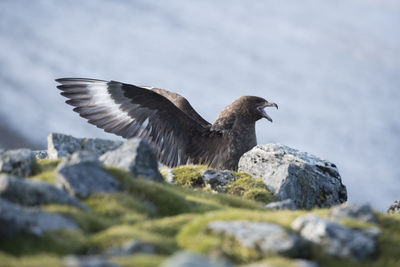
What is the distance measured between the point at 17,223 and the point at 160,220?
2.14 metres

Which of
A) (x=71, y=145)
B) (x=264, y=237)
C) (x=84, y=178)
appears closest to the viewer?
(x=264, y=237)

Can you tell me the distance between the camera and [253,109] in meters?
16.0

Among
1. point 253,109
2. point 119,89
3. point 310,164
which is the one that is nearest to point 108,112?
point 119,89

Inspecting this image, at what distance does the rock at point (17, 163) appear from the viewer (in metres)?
9.87

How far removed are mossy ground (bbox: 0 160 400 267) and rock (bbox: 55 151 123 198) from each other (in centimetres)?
17

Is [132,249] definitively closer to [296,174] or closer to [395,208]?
[296,174]

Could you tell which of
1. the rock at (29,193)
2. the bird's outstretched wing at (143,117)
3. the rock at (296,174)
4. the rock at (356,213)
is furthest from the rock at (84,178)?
the bird's outstretched wing at (143,117)

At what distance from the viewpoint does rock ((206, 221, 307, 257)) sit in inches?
270

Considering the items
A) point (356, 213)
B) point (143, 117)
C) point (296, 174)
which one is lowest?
point (356, 213)

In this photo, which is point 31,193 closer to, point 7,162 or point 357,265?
point 7,162

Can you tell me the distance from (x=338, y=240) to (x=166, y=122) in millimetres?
8721

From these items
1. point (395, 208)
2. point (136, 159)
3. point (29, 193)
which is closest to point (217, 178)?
point (136, 159)

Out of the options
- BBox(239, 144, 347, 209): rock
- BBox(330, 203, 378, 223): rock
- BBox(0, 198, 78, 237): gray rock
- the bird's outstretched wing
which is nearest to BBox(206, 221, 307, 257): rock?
BBox(330, 203, 378, 223): rock

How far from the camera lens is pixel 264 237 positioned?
7.02 metres
